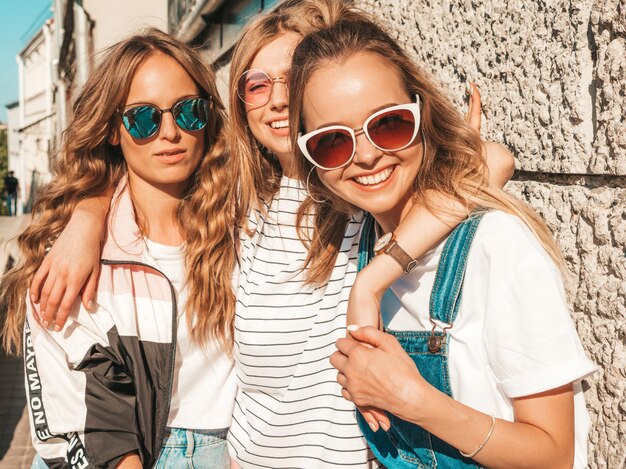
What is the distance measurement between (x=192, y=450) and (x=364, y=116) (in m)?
1.25

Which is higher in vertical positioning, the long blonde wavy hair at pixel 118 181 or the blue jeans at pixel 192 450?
the long blonde wavy hair at pixel 118 181

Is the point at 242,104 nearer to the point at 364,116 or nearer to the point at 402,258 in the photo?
the point at 364,116

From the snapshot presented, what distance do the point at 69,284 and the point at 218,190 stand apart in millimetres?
617

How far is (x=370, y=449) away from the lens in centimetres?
166

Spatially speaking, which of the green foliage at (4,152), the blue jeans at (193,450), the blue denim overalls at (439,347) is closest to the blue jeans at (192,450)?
the blue jeans at (193,450)

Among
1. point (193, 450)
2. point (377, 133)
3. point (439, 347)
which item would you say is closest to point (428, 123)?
point (377, 133)

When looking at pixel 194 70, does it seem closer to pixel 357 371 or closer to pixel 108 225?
pixel 108 225

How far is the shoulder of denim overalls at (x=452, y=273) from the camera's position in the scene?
1.30m

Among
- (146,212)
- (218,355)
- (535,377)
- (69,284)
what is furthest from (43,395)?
(535,377)

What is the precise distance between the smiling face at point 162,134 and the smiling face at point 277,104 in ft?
0.78

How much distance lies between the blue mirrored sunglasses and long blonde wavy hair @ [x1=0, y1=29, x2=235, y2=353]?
8cm

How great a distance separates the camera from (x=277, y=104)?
2.04m

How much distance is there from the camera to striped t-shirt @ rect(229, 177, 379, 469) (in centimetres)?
169

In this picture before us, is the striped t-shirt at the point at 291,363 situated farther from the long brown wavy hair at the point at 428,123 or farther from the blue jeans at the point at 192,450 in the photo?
the long brown wavy hair at the point at 428,123
